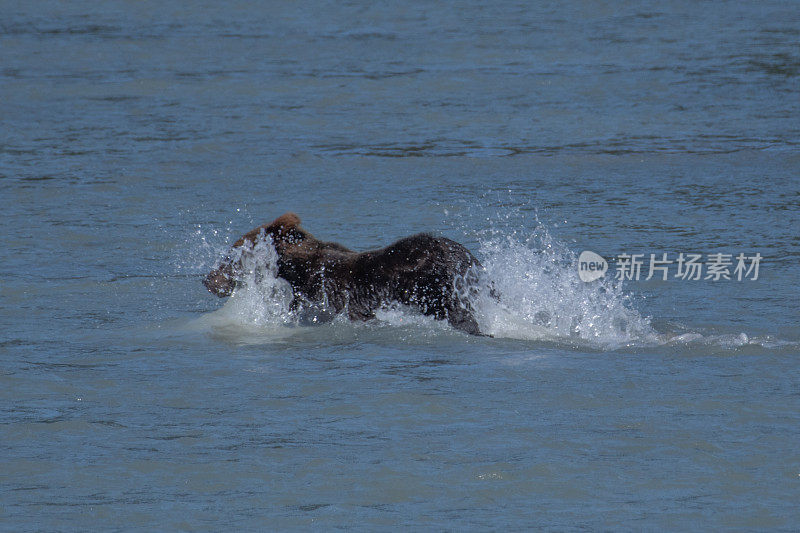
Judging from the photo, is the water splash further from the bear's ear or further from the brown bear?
the bear's ear

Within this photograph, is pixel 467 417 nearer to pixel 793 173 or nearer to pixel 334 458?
pixel 334 458

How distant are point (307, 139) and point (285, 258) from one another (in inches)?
287

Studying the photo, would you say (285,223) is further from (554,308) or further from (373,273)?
(554,308)

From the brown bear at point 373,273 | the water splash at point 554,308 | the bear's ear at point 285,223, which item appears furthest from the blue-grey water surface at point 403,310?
the bear's ear at point 285,223

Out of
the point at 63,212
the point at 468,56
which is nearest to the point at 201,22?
the point at 468,56

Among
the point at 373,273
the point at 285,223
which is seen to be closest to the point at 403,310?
the point at 373,273

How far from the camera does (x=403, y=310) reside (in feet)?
28.2

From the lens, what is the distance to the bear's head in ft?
29.4

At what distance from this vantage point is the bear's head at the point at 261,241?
897 centimetres

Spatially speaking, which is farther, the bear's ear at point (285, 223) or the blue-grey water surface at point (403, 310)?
the bear's ear at point (285, 223)

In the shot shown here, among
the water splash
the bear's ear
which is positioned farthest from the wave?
the bear's ear

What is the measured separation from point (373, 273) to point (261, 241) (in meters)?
0.88

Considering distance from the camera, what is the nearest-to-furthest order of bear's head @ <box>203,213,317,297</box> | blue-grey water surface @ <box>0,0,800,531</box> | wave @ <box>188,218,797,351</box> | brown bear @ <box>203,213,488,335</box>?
blue-grey water surface @ <box>0,0,800,531</box> < brown bear @ <box>203,213,488,335</box> < wave @ <box>188,218,797,351</box> < bear's head @ <box>203,213,317,297</box>

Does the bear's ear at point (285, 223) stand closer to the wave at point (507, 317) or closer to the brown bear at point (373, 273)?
the brown bear at point (373, 273)
